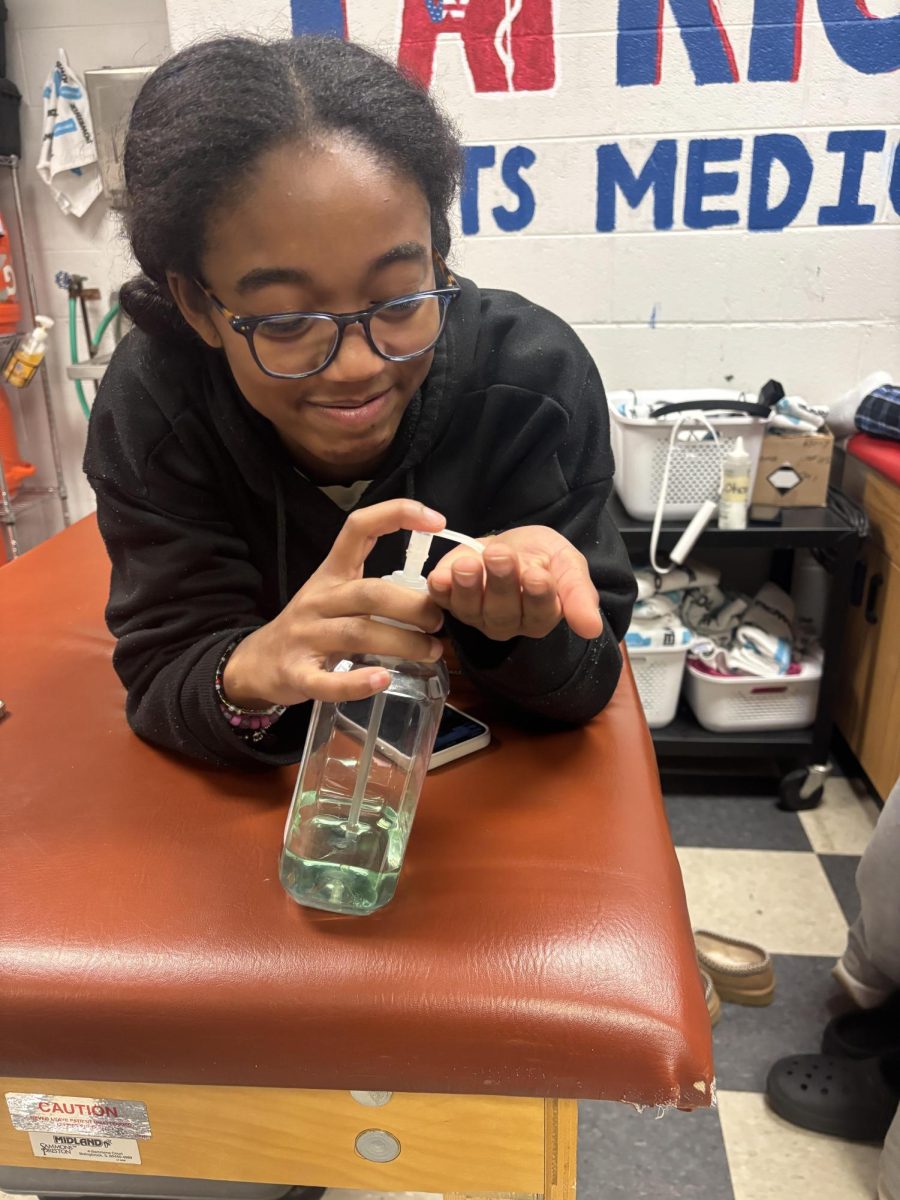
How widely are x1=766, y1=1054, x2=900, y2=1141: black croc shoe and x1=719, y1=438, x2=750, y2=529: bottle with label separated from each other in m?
0.78

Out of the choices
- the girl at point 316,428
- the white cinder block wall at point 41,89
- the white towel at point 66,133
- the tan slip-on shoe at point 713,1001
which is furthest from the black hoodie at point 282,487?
the white towel at point 66,133

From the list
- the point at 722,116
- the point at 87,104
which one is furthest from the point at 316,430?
the point at 87,104

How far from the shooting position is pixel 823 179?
5.25ft

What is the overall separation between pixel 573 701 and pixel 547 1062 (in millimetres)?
291

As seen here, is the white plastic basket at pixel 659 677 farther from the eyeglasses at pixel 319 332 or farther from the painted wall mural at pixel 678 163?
the eyeglasses at pixel 319 332

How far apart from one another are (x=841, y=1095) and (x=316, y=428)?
969mm

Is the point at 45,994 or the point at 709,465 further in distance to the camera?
the point at 709,465

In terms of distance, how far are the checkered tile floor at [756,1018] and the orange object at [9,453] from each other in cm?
172

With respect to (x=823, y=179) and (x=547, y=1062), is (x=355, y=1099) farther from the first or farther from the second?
(x=823, y=179)

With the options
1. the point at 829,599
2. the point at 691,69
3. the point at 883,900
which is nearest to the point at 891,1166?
the point at 883,900

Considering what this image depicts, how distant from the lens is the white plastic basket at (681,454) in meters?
1.43

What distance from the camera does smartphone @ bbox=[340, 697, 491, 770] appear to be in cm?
67

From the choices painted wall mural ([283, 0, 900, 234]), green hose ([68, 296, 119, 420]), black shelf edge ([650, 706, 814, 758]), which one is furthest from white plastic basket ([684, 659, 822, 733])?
green hose ([68, 296, 119, 420])

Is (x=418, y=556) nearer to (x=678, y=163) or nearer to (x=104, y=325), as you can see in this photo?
(x=678, y=163)
